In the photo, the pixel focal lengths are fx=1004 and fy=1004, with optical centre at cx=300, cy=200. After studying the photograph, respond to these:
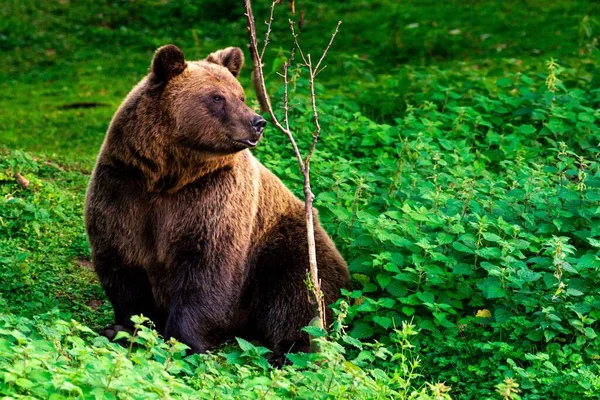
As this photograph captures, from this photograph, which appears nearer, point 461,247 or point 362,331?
point 362,331

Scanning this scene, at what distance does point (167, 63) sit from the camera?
276 inches

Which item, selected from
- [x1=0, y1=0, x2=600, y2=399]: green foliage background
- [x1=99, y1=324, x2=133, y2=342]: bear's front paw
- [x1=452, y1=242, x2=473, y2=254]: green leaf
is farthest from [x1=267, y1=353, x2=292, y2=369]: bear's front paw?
[x1=452, y1=242, x2=473, y2=254]: green leaf

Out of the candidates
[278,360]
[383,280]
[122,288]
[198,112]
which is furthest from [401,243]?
[122,288]

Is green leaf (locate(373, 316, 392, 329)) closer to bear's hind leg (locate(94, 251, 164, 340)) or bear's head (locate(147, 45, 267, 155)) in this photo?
bear's head (locate(147, 45, 267, 155))

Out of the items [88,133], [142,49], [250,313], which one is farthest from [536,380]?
[142,49]

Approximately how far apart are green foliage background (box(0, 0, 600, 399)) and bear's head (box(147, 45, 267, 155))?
1.28m

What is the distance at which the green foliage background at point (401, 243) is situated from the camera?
5449mm

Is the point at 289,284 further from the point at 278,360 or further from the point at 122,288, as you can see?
the point at 122,288

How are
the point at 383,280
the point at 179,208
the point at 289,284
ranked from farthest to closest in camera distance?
the point at 289,284 → the point at 383,280 → the point at 179,208

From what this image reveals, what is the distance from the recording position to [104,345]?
5.97 metres

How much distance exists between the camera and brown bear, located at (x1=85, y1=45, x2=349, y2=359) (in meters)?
6.98

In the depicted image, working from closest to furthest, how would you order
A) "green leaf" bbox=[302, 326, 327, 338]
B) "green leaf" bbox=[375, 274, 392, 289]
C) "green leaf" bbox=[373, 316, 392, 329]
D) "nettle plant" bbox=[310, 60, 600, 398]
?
"green leaf" bbox=[302, 326, 327, 338] → "nettle plant" bbox=[310, 60, 600, 398] → "green leaf" bbox=[373, 316, 392, 329] → "green leaf" bbox=[375, 274, 392, 289]

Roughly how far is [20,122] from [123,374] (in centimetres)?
900

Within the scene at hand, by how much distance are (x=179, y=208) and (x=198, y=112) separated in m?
0.69
